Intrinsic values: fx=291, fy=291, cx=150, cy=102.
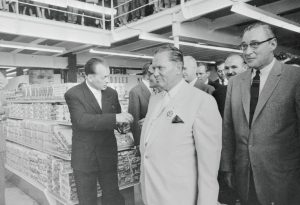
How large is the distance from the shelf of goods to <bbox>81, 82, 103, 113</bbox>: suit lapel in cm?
87

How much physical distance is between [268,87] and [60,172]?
104 inches

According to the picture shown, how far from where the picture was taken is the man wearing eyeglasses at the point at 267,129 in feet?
5.48

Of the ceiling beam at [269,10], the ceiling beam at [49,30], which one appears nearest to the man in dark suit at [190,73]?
the ceiling beam at [269,10]

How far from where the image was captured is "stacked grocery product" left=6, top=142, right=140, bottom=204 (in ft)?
10.9

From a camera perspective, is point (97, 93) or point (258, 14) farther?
point (258, 14)

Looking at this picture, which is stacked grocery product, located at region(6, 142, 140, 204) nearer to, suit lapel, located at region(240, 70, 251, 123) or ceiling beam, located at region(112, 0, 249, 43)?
suit lapel, located at region(240, 70, 251, 123)

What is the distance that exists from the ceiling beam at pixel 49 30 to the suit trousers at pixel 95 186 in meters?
5.67

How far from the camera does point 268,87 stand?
1.71 meters

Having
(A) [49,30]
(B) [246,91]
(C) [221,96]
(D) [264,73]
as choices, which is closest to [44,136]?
(C) [221,96]

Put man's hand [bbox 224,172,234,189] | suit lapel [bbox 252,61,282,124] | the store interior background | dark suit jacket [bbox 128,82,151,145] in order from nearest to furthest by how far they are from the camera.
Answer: suit lapel [bbox 252,61,282,124] < man's hand [bbox 224,172,234,189] < dark suit jacket [bbox 128,82,151,145] < the store interior background

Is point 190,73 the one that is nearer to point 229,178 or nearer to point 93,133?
point 93,133

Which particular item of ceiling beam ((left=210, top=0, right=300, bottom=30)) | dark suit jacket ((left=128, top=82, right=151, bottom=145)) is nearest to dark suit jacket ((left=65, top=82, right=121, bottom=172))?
dark suit jacket ((left=128, top=82, right=151, bottom=145))

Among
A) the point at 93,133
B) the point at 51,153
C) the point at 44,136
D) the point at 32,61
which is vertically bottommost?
the point at 51,153

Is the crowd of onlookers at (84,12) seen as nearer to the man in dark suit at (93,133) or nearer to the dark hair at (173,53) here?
the man in dark suit at (93,133)
